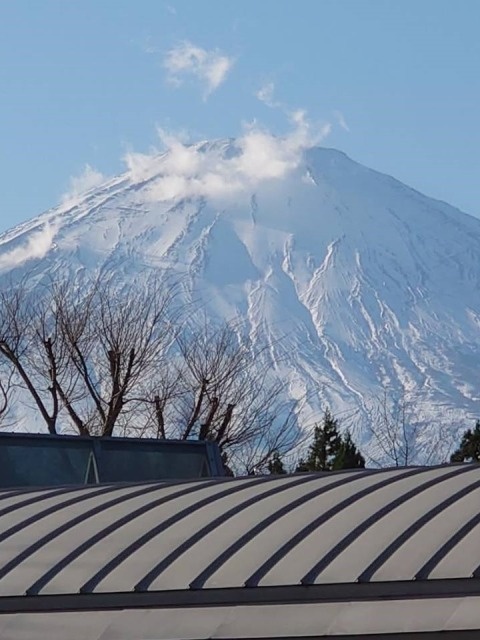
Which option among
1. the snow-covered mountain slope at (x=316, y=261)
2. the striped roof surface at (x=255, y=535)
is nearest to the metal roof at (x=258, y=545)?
the striped roof surface at (x=255, y=535)

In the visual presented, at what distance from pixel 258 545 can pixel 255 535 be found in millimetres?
148

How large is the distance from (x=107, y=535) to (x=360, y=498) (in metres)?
1.75

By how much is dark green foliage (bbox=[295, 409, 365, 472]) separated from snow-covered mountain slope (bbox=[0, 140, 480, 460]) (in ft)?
235

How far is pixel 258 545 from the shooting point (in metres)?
9.45

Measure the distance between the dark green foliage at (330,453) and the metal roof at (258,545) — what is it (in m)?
27.2

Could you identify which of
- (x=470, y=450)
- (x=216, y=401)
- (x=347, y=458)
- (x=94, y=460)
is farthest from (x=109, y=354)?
(x=94, y=460)

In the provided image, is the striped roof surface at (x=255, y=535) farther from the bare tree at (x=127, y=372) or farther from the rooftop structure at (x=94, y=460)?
the bare tree at (x=127, y=372)

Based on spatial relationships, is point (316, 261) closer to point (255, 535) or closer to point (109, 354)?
point (109, 354)

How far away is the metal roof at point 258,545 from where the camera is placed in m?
8.82

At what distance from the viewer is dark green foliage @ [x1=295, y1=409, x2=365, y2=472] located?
38219mm

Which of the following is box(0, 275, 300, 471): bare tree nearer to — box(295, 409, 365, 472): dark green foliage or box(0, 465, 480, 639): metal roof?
box(295, 409, 365, 472): dark green foliage

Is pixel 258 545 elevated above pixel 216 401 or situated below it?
below

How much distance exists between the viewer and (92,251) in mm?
141375

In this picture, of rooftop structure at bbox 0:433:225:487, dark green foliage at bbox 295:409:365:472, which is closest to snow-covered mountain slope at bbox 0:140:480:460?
dark green foliage at bbox 295:409:365:472
